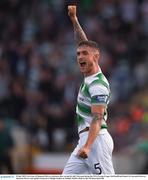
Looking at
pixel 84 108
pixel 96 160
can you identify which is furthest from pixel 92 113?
pixel 96 160

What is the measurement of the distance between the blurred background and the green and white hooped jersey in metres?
6.94

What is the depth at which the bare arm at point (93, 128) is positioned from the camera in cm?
1250

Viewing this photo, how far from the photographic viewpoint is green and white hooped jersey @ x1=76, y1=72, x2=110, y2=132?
12.8m

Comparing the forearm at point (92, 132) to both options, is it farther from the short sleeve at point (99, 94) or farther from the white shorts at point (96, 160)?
the white shorts at point (96, 160)

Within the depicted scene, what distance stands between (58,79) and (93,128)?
386 inches

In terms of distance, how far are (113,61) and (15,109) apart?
2.27 m

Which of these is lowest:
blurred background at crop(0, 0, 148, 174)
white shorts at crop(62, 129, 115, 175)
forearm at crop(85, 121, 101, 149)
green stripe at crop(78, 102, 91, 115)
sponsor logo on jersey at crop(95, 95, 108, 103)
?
blurred background at crop(0, 0, 148, 174)

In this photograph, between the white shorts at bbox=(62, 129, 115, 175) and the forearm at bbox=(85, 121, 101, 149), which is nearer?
the forearm at bbox=(85, 121, 101, 149)

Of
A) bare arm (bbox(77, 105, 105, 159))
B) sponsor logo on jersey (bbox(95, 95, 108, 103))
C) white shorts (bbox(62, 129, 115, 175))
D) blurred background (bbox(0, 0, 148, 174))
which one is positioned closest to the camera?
bare arm (bbox(77, 105, 105, 159))

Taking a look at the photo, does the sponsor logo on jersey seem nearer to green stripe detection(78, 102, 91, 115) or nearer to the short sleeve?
the short sleeve

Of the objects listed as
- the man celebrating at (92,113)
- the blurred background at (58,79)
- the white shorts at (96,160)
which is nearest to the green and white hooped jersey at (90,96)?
the man celebrating at (92,113)

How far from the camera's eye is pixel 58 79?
73.5 ft

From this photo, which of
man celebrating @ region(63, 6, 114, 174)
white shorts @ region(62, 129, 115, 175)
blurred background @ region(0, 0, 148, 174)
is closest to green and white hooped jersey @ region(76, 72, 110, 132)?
man celebrating @ region(63, 6, 114, 174)

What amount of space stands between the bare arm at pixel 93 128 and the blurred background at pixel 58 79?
24.0 ft
